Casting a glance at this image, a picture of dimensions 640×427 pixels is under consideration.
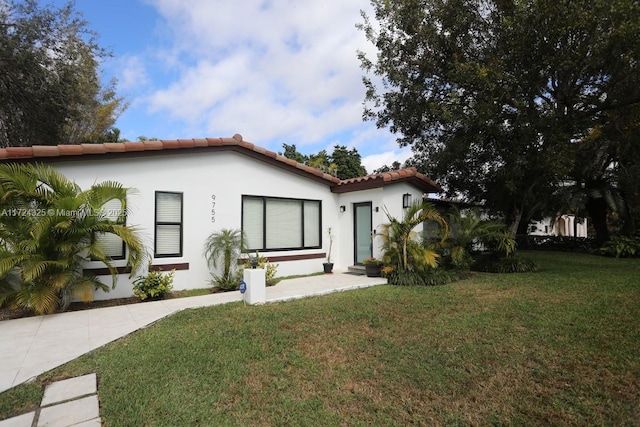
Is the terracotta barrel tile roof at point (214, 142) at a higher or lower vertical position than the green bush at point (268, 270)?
higher

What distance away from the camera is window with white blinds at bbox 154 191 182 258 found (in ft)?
26.8

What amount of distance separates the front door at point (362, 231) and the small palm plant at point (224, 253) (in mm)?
3907

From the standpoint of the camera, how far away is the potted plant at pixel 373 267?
32.5 ft

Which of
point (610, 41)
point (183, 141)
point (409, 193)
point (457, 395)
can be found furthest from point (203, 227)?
point (610, 41)

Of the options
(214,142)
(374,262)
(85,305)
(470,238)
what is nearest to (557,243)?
(470,238)

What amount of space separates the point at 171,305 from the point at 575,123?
11.8 m

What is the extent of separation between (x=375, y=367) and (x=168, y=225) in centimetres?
627

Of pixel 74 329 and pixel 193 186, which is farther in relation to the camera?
pixel 193 186

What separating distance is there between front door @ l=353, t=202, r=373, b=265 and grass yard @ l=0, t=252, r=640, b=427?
14.4 feet

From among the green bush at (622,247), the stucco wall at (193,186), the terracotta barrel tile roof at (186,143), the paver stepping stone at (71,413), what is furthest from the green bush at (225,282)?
the green bush at (622,247)

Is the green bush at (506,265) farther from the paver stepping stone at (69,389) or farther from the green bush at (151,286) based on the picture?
the paver stepping stone at (69,389)

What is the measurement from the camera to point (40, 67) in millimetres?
10992

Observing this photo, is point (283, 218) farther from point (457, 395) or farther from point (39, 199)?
point (457, 395)

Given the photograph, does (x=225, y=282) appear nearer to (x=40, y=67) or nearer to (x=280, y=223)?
(x=280, y=223)
